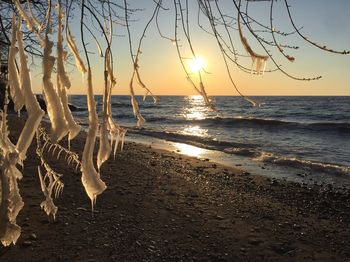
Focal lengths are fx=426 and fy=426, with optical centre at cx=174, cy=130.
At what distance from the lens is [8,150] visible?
3.34 feet

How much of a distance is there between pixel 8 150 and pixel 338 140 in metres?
24.7

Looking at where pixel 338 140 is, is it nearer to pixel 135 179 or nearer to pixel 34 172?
pixel 135 179

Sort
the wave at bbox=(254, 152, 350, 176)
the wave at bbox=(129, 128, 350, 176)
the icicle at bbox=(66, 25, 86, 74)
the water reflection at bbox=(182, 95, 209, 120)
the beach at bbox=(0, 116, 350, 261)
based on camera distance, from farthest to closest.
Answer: the water reflection at bbox=(182, 95, 209, 120) → the wave at bbox=(129, 128, 350, 176) → the wave at bbox=(254, 152, 350, 176) → the beach at bbox=(0, 116, 350, 261) → the icicle at bbox=(66, 25, 86, 74)

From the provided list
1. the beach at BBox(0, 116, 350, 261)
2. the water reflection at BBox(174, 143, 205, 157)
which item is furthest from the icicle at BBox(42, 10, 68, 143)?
the water reflection at BBox(174, 143, 205, 157)

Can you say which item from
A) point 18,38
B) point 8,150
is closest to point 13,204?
point 8,150

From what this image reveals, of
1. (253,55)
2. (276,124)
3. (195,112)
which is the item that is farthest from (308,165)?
(195,112)

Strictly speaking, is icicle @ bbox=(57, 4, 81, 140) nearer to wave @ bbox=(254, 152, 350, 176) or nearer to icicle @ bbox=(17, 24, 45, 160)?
icicle @ bbox=(17, 24, 45, 160)

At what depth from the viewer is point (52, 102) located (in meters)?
0.91

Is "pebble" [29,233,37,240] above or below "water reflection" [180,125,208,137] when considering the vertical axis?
above

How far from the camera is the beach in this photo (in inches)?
212

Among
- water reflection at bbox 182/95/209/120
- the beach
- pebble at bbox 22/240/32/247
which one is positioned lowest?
water reflection at bbox 182/95/209/120

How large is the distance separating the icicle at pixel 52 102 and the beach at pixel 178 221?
4413 millimetres

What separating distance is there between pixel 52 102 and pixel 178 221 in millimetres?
5925

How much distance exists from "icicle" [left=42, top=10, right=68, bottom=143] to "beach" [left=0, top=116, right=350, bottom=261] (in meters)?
4.41
